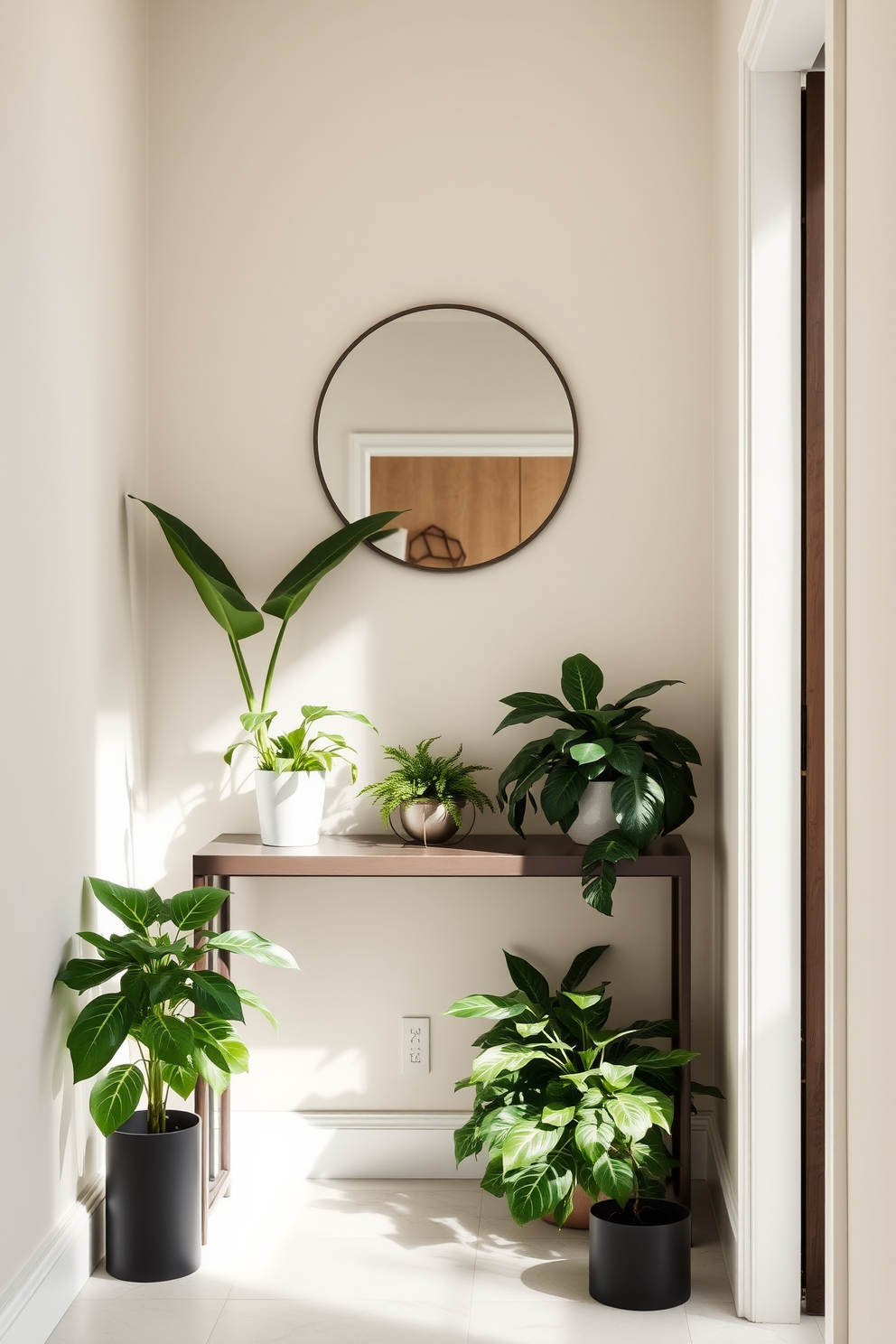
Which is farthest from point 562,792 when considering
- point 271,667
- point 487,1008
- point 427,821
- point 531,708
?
point 271,667

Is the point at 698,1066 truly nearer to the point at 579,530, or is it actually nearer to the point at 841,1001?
the point at 579,530

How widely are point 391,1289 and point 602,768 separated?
1.02 m

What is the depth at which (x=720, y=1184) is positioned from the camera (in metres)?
2.41

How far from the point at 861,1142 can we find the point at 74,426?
1778 millimetres

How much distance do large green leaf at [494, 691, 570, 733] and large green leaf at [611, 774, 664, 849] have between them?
0.21 metres

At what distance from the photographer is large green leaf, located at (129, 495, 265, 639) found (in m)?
2.40

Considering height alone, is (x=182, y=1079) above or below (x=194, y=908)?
below

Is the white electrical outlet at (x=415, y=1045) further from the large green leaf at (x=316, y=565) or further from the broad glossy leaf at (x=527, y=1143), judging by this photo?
the large green leaf at (x=316, y=565)

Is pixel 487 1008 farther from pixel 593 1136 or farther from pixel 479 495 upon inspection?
pixel 479 495

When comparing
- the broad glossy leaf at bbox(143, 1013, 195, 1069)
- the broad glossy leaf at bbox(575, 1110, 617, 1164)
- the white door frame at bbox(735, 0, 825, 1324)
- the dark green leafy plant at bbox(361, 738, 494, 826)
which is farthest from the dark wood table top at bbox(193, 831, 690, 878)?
the broad glossy leaf at bbox(575, 1110, 617, 1164)

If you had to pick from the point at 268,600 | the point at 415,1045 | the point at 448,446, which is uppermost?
the point at 448,446

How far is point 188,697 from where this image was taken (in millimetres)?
2688

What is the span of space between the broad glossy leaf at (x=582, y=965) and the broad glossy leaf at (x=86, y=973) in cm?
95

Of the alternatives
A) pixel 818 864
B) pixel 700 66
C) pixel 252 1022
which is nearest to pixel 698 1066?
pixel 818 864
